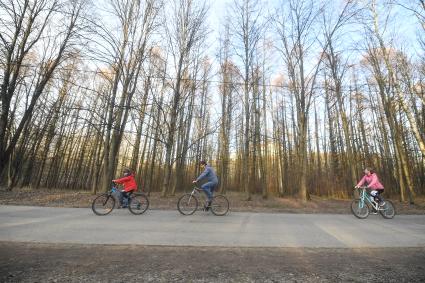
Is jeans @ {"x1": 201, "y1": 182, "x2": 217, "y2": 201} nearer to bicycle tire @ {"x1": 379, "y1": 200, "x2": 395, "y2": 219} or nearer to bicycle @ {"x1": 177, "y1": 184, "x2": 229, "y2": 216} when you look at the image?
bicycle @ {"x1": 177, "y1": 184, "x2": 229, "y2": 216}

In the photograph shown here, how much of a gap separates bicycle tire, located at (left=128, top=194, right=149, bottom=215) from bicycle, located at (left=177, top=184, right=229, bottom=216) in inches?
53.3

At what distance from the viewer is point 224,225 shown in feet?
25.3

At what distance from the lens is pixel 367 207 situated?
34.6 feet

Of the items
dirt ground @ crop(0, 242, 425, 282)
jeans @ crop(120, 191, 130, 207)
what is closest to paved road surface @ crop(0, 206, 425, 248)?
dirt ground @ crop(0, 242, 425, 282)

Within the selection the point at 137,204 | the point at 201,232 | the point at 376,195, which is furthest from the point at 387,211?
the point at 137,204

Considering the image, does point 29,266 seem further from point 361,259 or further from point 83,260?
point 361,259

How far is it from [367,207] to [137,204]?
9.12 meters

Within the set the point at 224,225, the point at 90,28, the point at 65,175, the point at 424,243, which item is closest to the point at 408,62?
the point at 424,243

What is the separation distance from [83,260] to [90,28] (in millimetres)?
13855

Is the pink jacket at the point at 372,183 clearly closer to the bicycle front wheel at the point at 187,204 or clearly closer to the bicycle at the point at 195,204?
the bicycle at the point at 195,204

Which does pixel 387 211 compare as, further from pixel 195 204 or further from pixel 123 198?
pixel 123 198

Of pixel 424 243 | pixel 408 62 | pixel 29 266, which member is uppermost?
pixel 408 62

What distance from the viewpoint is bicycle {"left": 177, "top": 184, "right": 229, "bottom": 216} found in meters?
9.85

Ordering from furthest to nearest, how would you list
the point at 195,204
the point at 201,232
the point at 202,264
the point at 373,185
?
the point at 373,185 → the point at 195,204 → the point at 201,232 → the point at 202,264
